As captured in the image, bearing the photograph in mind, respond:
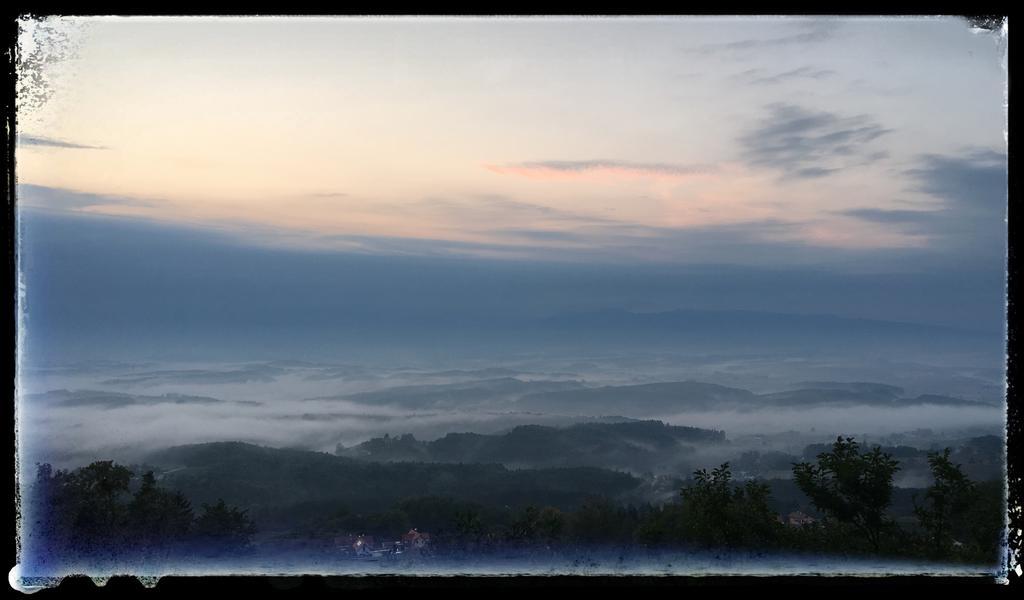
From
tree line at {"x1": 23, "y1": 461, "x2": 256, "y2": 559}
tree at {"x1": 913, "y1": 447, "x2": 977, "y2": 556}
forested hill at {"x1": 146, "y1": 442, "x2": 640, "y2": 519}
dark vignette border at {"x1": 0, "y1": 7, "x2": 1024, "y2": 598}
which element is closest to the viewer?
dark vignette border at {"x1": 0, "y1": 7, "x2": 1024, "y2": 598}

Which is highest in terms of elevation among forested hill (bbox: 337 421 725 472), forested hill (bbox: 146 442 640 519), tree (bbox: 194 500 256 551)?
forested hill (bbox: 337 421 725 472)

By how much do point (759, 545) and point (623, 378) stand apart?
1.21 metres

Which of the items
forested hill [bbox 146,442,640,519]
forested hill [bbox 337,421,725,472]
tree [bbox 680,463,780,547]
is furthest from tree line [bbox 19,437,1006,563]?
forested hill [bbox 337,421,725,472]

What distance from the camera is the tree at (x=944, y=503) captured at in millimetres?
3740

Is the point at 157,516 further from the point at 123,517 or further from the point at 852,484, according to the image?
the point at 852,484

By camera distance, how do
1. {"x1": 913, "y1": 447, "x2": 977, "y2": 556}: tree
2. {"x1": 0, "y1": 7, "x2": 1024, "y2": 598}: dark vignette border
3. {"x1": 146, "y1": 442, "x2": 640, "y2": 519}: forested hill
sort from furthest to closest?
{"x1": 146, "y1": 442, "x2": 640, "y2": 519}: forested hill < {"x1": 913, "y1": 447, "x2": 977, "y2": 556}: tree < {"x1": 0, "y1": 7, "x2": 1024, "y2": 598}: dark vignette border

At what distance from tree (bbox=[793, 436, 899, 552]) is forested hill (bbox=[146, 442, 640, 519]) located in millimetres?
831

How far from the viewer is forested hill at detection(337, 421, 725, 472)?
4246 mm

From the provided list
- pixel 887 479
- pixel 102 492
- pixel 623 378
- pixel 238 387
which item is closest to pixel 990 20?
pixel 887 479

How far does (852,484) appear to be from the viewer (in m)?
3.96

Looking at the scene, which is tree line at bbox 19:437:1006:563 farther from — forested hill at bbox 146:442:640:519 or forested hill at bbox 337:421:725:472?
forested hill at bbox 337:421:725:472

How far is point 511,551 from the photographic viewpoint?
364 cm
